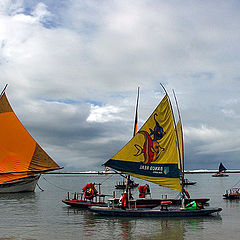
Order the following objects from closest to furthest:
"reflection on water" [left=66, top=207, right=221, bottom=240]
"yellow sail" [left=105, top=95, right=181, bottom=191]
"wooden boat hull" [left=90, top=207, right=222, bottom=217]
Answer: "reflection on water" [left=66, top=207, right=221, bottom=240], "wooden boat hull" [left=90, top=207, right=222, bottom=217], "yellow sail" [left=105, top=95, right=181, bottom=191]

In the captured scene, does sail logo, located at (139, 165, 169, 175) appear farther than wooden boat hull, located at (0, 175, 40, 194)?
No

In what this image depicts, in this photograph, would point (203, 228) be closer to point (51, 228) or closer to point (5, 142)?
point (51, 228)

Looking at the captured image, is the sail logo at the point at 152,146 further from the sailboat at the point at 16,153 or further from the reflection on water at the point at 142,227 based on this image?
the sailboat at the point at 16,153

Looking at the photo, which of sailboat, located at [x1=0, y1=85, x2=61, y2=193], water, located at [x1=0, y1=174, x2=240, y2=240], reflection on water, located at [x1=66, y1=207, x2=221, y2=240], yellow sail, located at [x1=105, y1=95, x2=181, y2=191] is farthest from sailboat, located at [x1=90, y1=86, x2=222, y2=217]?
sailboat, located at [x1=0, y1=85, x2=61, y2=193]

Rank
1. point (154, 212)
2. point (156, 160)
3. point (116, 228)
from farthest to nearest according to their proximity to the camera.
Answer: point (156, 160) < point (154, 212) < point (116, 228)

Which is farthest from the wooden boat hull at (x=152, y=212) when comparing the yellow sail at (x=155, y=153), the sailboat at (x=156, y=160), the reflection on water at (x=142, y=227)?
the yellow sail at (x=155, y=153)

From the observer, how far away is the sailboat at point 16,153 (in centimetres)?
1852

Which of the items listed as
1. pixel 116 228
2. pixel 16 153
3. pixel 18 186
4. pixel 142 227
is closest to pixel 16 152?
pixel 16 153

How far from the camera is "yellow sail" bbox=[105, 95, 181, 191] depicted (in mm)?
29938

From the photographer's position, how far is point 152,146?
3070 cm

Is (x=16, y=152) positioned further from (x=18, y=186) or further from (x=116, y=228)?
(x=18, y=186)

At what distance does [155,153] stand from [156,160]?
27.2 inches

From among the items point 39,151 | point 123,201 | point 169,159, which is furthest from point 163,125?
point 39,151

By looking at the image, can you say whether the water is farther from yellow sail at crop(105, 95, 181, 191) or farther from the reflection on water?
yellow sail at crop(105, 95, 181, 191)
